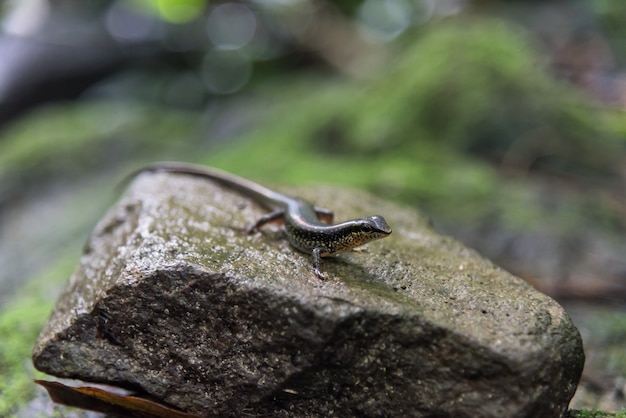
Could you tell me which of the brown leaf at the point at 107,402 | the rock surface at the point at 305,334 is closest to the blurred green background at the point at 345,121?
the brown leaf at the point at 107,402

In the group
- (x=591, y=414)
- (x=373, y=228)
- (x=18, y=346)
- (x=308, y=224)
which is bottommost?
(x=18, y=346)

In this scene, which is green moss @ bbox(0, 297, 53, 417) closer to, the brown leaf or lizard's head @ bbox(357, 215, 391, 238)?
the brown leaf

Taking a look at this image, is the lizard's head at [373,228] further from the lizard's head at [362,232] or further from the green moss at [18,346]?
the green moss at [18,346]

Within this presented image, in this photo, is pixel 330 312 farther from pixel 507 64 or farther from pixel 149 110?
pixel 149 110

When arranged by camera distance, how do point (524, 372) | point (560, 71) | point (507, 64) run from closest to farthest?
point (524, 372)
point (507, 64)
point (560, 71)

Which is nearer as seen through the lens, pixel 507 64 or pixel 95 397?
pixel 95 397

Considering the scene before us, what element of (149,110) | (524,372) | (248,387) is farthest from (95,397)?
(149,110)

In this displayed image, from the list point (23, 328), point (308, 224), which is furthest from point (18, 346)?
point (308, 224)

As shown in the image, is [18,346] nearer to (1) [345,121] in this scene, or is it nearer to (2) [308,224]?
(2) [308,224]
